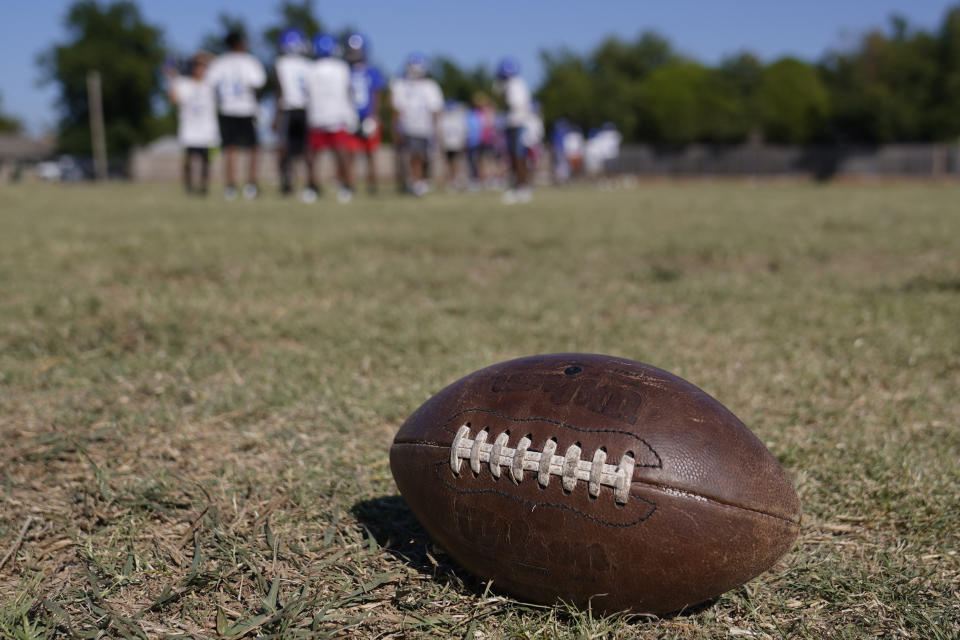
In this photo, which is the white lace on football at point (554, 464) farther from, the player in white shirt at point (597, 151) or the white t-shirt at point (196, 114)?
the player in white shirt at point (597, 151)

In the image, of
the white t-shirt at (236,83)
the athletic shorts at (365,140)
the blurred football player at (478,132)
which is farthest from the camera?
the blurred football player at (478,132)

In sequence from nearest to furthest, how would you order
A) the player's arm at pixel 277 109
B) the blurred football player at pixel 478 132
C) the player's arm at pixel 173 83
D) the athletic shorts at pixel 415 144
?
the player's arm at pixel 277 109 < the player's arm at pixel 173 83 < the athletic shorts at pixel 415 144 < the blurred football player at pixel 478 132

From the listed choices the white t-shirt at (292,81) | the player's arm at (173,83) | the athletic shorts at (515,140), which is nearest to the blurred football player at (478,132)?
the athletic shorts at (515,140)

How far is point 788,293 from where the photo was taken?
4492mm

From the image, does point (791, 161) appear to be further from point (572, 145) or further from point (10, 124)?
point (10, 124)

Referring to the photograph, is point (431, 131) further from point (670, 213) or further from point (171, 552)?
point (171, 552)

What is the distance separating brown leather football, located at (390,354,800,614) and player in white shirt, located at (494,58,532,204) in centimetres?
967

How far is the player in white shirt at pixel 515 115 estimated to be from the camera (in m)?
11.2

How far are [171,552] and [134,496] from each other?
0.30 meters

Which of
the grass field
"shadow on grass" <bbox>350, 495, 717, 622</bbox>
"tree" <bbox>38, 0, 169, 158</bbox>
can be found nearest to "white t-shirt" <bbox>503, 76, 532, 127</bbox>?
the grass field

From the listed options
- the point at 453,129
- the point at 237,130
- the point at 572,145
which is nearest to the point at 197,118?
the point at 237,130

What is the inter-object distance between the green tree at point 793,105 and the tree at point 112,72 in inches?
1510

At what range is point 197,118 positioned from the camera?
11.4 meters

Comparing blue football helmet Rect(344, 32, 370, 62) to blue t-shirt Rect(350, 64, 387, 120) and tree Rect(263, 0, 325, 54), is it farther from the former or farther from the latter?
tree Rect(263, 0, 325, 54)
